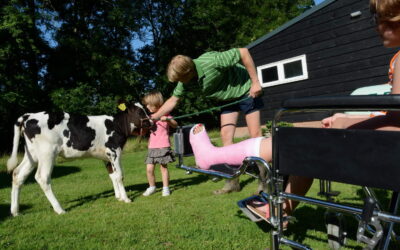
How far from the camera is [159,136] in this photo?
507 cm

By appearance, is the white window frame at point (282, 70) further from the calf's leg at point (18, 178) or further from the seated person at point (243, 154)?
the seated person at point (243, 154)

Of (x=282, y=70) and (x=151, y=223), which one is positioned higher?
(x=282, y=70)

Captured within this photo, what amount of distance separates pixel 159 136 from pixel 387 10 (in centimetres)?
390

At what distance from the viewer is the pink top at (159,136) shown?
506cm

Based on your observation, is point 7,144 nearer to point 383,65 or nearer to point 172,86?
point 172,86

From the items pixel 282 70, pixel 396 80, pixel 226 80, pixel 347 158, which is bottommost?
pixel 347 158

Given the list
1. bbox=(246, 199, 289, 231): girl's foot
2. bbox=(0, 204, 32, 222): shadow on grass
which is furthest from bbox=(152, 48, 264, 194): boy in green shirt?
bbox=(0, 204, 32, 222): shadow on grass

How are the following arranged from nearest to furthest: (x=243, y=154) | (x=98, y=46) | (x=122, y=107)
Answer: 1. (x=243, y=154)
2. (x=122, y=107)
3. (x=98, y=46)

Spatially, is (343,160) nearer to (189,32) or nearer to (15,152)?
(15,152)

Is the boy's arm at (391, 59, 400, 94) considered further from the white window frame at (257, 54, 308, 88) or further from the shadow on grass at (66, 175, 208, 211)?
the white window frame at (257, 54, 308, 88)

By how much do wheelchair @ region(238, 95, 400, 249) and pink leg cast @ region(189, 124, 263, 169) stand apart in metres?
0.25

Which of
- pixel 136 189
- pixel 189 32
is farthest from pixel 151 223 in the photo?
pixel 189 32

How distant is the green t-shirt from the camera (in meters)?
3.44

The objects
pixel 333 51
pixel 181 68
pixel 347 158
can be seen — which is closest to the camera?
pixel 347 158
